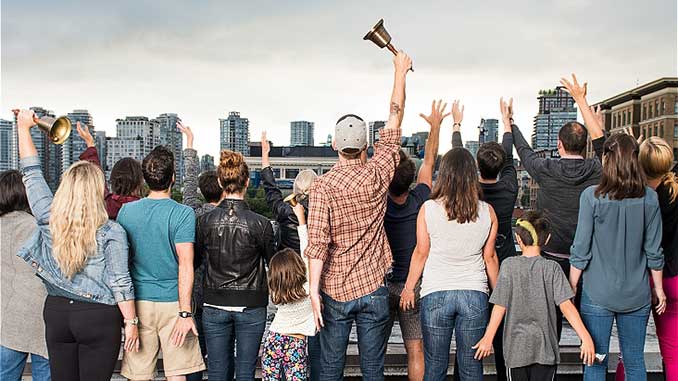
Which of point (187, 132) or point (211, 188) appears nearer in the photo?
point (211, 188)

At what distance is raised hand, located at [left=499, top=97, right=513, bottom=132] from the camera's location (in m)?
4.71

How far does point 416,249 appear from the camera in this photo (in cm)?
388

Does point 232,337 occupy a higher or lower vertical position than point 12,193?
lower

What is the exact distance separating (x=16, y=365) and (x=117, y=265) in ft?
3.77

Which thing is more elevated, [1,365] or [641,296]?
[641,296]

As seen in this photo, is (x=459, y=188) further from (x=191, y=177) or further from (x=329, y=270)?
(x=191, y=177)

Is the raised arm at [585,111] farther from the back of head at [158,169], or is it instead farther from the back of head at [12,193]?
the back of head at [12,193]

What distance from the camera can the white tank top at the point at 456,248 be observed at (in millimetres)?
3730

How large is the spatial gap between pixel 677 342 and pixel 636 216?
0.99 metres

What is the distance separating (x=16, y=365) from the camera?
400 centimetres

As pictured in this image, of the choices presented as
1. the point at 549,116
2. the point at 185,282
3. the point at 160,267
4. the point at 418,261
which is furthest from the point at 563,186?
the point at 549,116

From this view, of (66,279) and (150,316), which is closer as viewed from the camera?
(66,279)

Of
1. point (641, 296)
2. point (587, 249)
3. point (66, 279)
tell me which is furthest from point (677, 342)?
point (66, 279)

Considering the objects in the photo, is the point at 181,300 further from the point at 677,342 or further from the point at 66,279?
the point at 677,342
